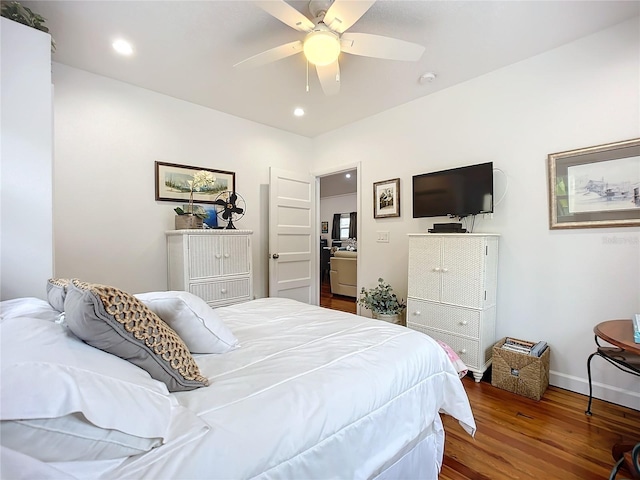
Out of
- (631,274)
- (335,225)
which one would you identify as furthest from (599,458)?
(335,225)

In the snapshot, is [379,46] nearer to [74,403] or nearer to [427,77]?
[427,77]

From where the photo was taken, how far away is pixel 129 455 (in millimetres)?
667

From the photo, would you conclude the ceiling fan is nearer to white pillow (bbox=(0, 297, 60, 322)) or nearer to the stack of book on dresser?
white pillow (bbox=(0, 297, 60, 322))

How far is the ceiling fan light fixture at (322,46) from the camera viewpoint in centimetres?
180

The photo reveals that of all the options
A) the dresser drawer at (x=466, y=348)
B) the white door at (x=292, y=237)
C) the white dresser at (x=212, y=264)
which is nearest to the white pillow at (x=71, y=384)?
the white dresser at (x=212, y=264)

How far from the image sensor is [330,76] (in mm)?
2176

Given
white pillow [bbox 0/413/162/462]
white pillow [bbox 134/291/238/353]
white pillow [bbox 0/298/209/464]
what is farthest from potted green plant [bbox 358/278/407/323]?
white pillow [bbox 0/413/162/462]

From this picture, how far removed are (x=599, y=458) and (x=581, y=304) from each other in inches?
42.6

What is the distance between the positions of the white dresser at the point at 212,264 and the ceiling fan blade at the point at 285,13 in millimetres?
1884

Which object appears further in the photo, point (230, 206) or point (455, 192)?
point (230, 206)

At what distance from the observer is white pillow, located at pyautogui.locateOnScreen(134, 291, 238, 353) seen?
3.83 feet

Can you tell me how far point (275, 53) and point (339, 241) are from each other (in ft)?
23.2

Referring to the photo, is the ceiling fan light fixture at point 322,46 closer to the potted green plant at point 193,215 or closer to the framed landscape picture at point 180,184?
the potted green plant at point 193,215

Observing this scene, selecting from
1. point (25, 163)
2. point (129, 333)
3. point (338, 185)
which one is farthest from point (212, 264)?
point (338, 185)
